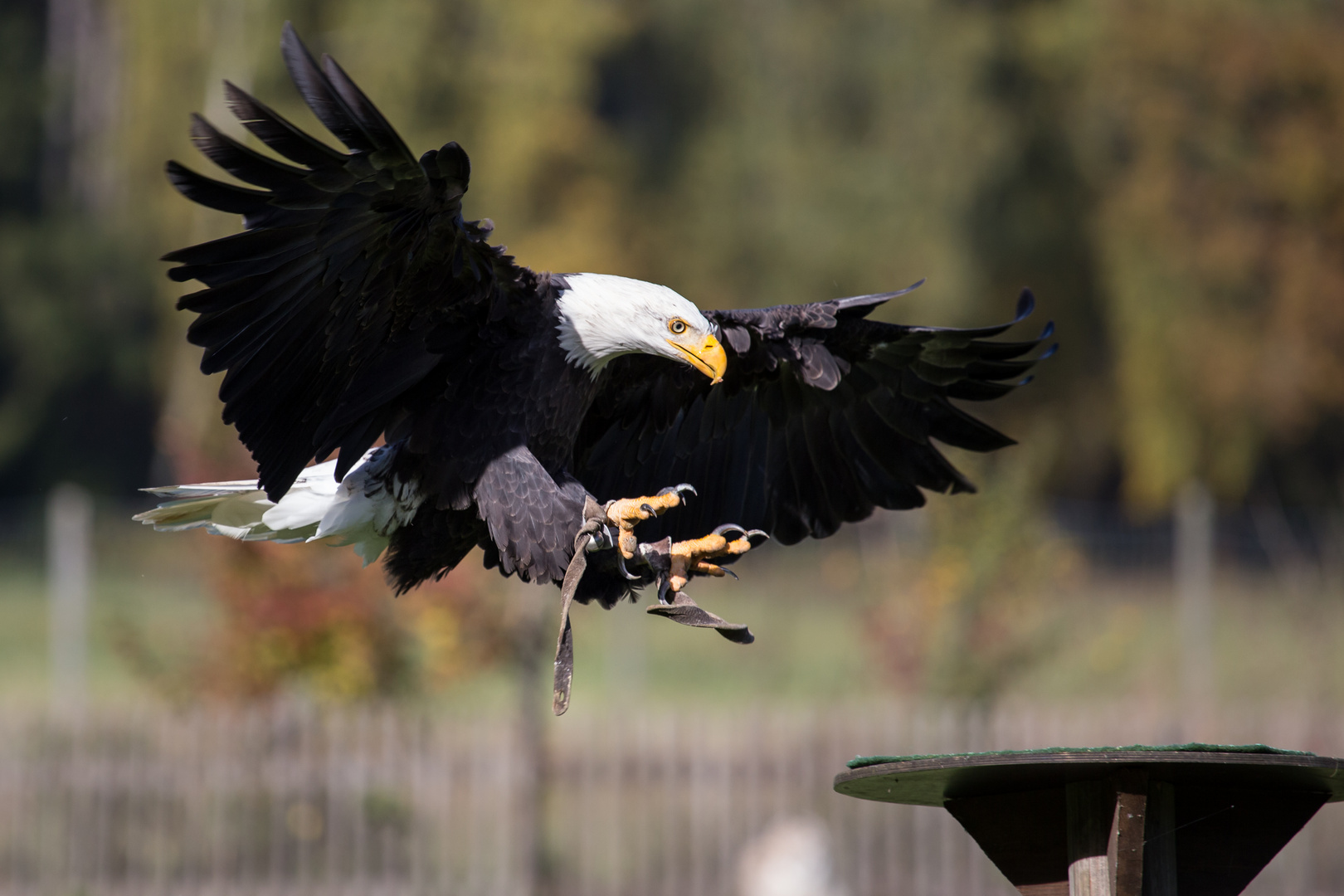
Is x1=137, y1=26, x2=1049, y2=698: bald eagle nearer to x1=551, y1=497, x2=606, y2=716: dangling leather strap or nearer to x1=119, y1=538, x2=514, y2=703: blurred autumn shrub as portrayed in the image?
x1=551, y1=497, x2=606, y2=716: dangling leather strap

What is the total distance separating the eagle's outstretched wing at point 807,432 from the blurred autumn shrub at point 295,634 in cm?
429

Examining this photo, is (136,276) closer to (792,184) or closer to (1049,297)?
(792,184)

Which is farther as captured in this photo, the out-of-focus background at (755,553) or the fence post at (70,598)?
the fence post at (70,598)

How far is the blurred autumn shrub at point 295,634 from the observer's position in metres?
8.93

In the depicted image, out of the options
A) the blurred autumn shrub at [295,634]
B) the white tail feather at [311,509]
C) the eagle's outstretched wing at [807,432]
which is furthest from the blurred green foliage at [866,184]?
the white tail feather at [311,509]

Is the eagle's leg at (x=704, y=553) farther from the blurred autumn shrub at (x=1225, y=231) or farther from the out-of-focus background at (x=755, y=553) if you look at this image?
the blurred autumn shrub at (x=1225, y=231)

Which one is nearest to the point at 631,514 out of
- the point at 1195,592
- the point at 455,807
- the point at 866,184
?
the point at 455,807

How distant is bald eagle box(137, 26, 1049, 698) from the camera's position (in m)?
3.56

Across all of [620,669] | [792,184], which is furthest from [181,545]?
[792,184]

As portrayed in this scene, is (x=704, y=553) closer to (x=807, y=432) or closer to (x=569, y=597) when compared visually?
(x=569, y=597)

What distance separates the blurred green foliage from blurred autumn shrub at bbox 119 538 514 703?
24.3 ft

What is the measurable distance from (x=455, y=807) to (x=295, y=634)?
152 cm

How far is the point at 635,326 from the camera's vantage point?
417 cm

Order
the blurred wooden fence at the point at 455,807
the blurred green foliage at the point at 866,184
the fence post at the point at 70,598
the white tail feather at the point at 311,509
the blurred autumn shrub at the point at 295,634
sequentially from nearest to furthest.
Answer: the white tail feather at the point at 311,509, the blurred wooden fence at the point at 455,807, the blurred autumn shrub at the point at 295,634, the fence post at the point at 70,598, the blurred green foliage at the point at 866,184
